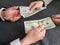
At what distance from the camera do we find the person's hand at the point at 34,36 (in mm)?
976

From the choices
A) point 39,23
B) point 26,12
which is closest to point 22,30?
point 39,23

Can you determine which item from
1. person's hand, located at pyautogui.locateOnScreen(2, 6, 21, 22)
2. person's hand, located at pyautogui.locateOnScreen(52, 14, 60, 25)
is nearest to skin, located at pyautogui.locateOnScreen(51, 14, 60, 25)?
person's hand, located at pyautogui.locateOnScreen(52, 14, 60, 25)

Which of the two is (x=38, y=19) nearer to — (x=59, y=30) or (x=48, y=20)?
(x=48, y=20)

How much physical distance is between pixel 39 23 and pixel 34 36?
184mm

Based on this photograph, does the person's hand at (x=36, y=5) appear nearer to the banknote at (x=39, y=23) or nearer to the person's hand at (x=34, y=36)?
the banknote at (x=39, y=23)

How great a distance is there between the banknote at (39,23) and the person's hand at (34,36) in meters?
0.10

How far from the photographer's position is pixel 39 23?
1.15 m

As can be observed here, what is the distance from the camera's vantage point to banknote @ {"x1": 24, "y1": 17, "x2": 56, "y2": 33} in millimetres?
1115

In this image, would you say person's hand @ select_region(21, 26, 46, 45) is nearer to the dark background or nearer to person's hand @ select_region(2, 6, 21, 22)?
the dark background

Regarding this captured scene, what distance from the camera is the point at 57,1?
1.54 m

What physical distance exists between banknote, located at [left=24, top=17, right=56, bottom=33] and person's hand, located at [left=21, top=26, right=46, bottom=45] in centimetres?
10

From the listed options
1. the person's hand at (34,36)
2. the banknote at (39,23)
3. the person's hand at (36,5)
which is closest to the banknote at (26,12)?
the person's hand at (36,5)

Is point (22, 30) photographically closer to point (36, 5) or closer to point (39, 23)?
point (39, 23)

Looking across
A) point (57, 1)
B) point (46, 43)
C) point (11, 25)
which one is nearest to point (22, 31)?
point (11, 25)
